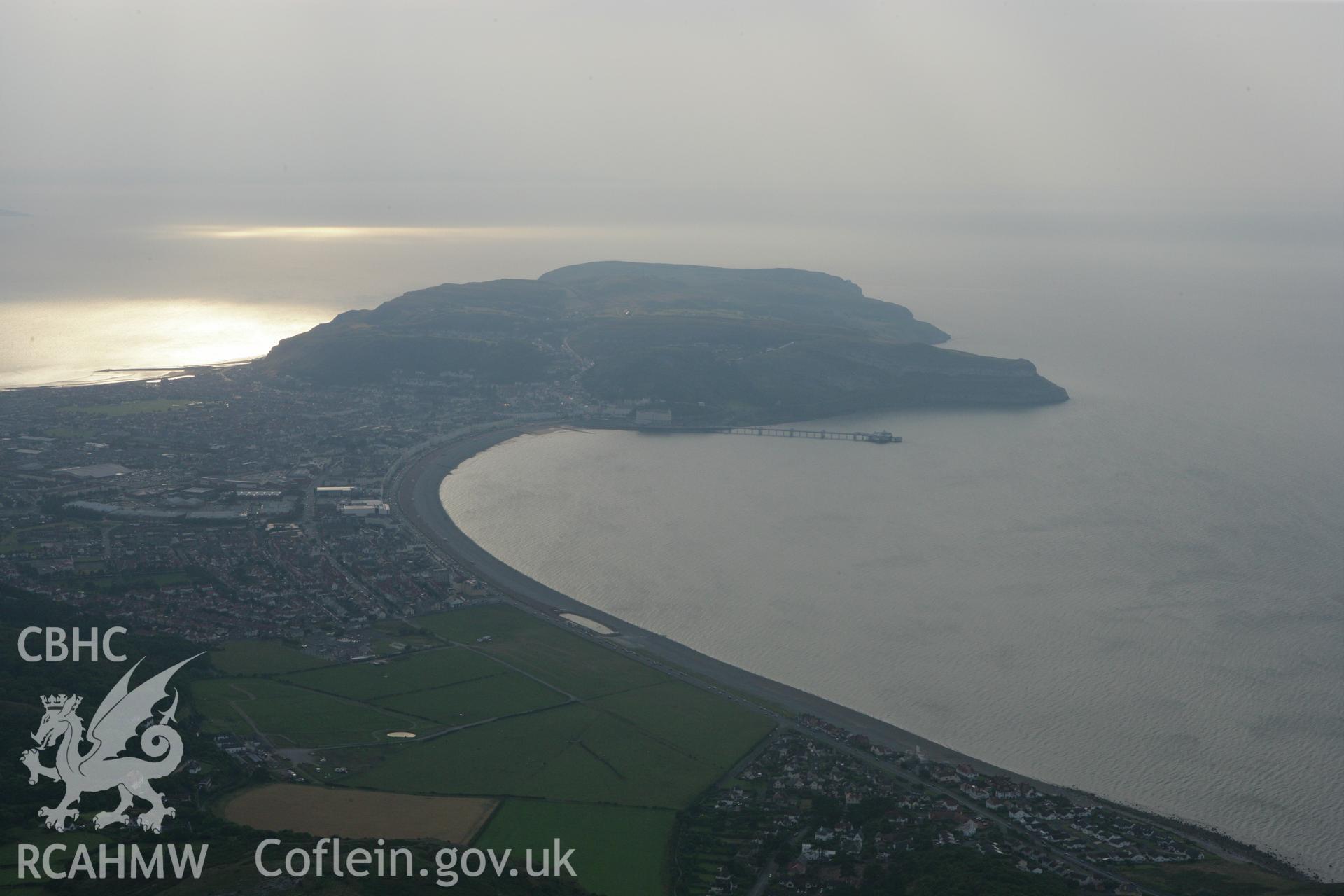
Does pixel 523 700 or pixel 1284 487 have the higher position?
pixel 1284 487

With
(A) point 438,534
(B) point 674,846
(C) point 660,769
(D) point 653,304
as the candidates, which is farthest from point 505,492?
(D) point 653,304

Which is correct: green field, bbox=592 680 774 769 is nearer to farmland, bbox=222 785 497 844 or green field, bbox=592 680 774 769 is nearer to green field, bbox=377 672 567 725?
green field, bbox=377 672 567 725

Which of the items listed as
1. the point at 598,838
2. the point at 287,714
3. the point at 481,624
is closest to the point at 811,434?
the point at 481,624

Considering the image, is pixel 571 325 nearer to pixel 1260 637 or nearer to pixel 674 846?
pixel 1260 637

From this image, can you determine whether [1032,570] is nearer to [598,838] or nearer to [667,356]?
[598,838]

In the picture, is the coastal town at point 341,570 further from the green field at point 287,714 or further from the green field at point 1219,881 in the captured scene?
the green field at point 287,714

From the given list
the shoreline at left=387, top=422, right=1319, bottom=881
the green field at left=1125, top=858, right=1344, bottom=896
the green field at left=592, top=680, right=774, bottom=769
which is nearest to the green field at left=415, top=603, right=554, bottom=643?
the shoreline at left=387, top=422, right=1319, bottom=881
